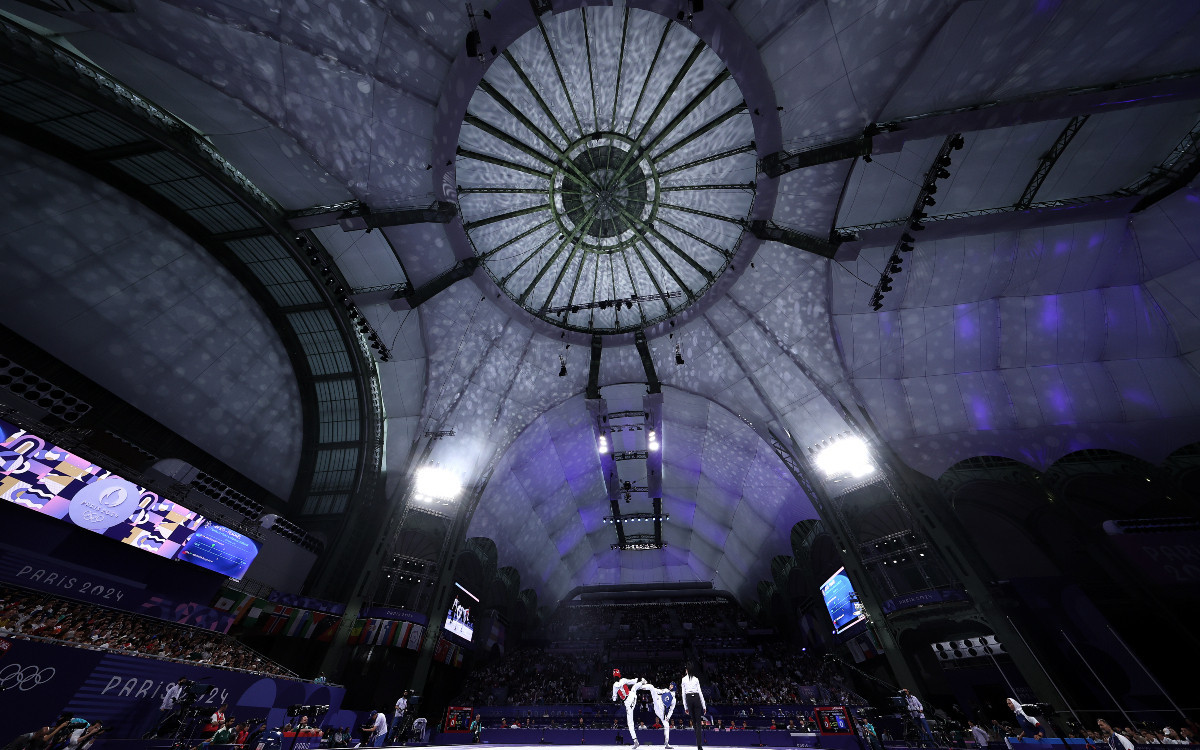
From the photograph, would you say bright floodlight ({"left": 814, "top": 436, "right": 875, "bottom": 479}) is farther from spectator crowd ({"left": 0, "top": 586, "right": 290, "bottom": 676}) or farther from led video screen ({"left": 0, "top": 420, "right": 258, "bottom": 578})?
led video screen ({"left": 0, "top": 420, "right": 258, "bottom": 578})

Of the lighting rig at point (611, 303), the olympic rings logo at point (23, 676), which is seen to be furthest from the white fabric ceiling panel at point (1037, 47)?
the olympic rings logo at point (23, 676)

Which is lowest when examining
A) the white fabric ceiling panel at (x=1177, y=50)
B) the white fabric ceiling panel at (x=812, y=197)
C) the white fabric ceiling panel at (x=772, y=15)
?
the white fabric ceiling panel at (x=1177, y=50)

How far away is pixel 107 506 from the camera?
602 inches

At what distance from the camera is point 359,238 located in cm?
1941

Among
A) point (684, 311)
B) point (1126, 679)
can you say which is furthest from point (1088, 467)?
point (684, 311)

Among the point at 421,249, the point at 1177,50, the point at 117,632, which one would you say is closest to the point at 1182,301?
the point at 1177,50

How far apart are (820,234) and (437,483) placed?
2444 cm

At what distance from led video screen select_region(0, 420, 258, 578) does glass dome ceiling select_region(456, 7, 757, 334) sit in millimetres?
16584

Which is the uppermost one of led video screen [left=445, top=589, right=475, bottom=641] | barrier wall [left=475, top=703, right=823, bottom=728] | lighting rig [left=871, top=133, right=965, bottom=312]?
lighting rig [left=871, top=133, right=965, bottom=312]

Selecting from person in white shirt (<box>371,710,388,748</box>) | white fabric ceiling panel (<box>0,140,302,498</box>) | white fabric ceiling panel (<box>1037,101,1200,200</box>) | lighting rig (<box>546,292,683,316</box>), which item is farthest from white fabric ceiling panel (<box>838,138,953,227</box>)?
white fabric ceiling panel (<box>0,140,302,498</box>)

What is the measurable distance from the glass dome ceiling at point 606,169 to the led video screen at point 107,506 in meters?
16.6

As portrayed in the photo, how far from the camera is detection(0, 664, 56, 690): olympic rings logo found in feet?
26.9

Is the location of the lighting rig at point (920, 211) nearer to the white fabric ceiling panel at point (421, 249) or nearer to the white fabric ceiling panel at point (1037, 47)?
the white fabric ceiling panel at point (1037, 47)

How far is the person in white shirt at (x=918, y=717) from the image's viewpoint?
14.3 metres
